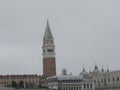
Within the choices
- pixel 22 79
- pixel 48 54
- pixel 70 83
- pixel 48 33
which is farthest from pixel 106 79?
pixel 22 79

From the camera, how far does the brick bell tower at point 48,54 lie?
4156 inches

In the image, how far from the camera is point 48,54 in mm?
106500

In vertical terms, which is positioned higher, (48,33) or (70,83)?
(48,33)

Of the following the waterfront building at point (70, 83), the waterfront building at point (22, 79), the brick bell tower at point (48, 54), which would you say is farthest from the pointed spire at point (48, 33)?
the waterfront building at point (70, 83)

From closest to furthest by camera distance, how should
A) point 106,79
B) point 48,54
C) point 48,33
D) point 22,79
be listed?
point 106,79 → point 48,54 → point 22,79 → point 48,33

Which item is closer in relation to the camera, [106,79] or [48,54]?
[106,79]

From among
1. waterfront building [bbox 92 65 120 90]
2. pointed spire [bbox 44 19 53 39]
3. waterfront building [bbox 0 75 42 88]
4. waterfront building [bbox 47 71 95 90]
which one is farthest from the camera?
pointed spire [bbox 44 19 53 39]

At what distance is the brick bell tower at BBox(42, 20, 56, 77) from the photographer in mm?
105562

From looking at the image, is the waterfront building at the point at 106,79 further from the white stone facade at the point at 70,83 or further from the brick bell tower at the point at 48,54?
the brick bell tower at the point at 48,54

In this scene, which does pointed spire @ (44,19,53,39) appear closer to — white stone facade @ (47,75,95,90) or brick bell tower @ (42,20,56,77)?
brick bell tower @ (42,20,56,77)

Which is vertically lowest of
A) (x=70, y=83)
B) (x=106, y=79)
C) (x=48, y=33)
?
(x=70, y=83)

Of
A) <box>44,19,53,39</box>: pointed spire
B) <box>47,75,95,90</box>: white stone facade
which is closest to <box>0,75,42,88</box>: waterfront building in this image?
<box>44,19,53,39</box>: pointed spire

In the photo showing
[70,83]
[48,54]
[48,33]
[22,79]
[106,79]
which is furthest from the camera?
[48,33]

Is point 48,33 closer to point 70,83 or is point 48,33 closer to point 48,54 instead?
point 48,54
